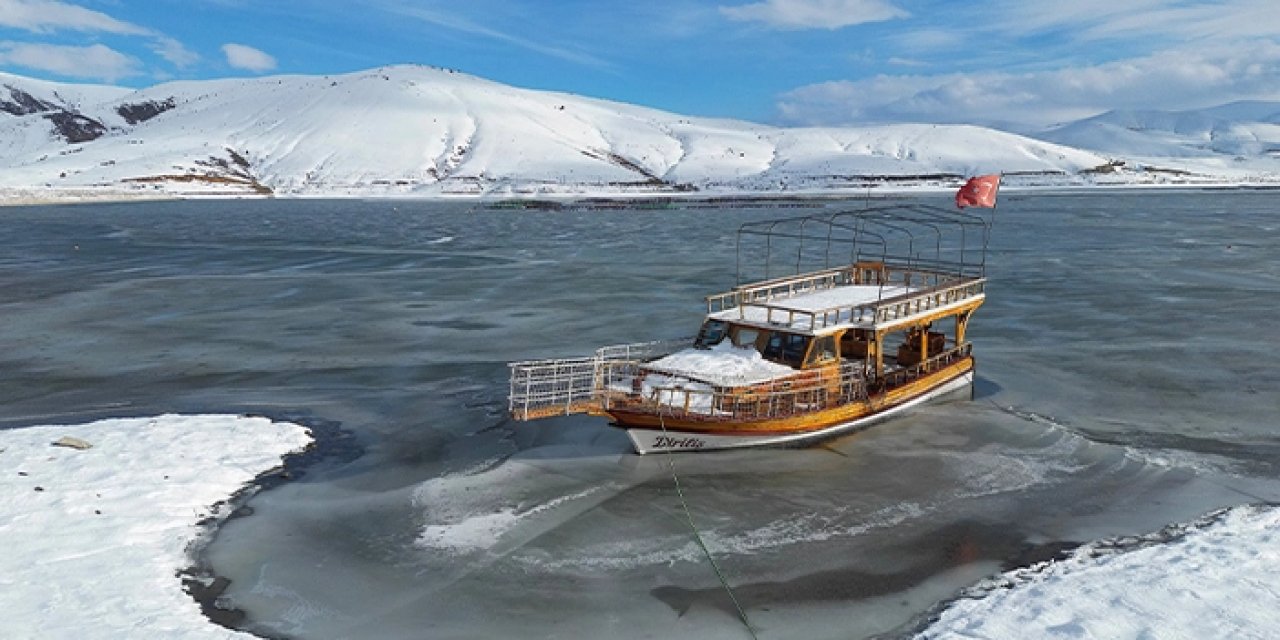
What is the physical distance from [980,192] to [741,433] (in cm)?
1252

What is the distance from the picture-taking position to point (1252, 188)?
627ft

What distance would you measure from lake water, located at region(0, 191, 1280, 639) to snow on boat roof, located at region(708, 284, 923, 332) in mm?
3391

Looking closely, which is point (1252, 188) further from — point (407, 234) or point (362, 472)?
point (362, 472)

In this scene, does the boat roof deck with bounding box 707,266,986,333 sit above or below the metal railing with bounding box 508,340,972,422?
above

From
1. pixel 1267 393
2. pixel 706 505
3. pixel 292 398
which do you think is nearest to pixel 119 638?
pixel 706 505

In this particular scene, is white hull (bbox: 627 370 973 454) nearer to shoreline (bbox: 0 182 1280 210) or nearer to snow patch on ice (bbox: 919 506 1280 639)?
snow patch on ice (bbox: 919 506 1280 639)

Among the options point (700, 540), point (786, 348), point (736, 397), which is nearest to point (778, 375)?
point (786, 348)

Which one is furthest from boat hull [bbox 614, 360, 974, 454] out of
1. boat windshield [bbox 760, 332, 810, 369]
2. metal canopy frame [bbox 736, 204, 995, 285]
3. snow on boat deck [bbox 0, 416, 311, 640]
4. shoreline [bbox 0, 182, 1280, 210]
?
shoreline [bbox 0, 182, 1280, 210]

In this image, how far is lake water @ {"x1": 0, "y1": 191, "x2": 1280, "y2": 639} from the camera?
1593cm

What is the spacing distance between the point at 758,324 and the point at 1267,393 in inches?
621

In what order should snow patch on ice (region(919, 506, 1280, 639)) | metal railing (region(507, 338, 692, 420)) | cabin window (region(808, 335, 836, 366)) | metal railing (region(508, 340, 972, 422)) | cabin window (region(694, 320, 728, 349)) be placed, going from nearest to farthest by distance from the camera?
snow patch on ice (region(919, 506, 1280, 639)) → metal railing (region(507, 338, 692, 420)) → metal railing (region(508, 340, 972, 422)) → cabin window (region(808, 335, 836, 366)) → cabin window (region(694, 320, 728, 349))

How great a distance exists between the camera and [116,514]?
18281mm

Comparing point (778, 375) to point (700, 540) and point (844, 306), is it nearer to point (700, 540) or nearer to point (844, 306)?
point (844, 306)

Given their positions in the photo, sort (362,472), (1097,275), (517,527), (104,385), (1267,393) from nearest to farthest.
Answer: (517,527), (362,472), (1267,393), (104,385), (1097,275)
